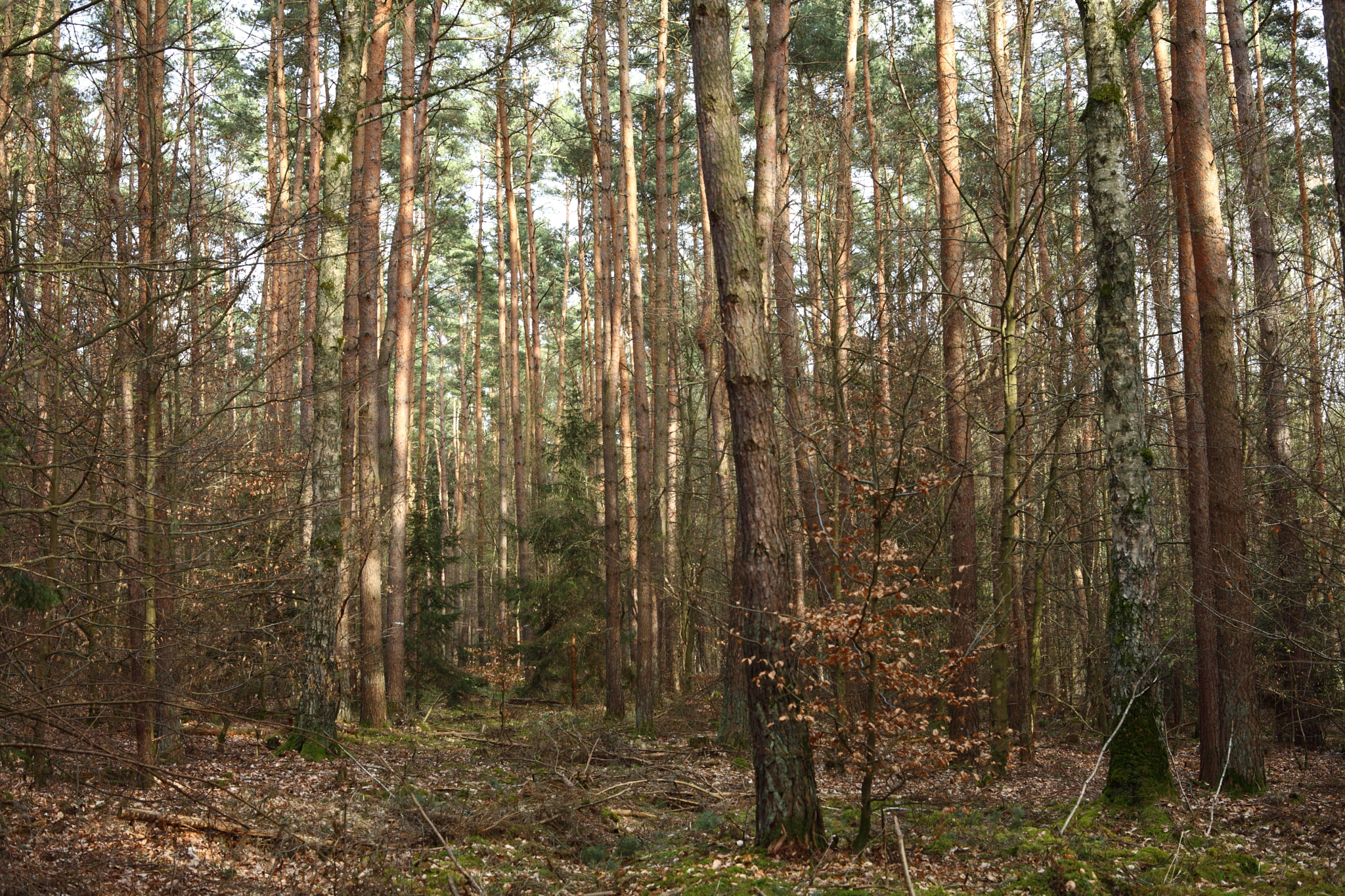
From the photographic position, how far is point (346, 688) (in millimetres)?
12805

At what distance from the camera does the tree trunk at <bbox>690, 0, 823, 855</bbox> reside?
5750 millimetres

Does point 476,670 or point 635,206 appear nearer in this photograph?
point 635,206

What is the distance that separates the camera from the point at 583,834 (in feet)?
23.4

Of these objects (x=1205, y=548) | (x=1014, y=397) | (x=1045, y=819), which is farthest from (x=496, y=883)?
(x=1205, y=548)

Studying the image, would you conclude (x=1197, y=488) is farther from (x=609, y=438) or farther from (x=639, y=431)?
(x=609, y=438)

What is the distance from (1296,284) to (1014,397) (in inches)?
431

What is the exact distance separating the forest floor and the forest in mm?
56

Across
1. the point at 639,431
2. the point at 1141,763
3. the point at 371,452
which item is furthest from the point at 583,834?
the point at 371,452

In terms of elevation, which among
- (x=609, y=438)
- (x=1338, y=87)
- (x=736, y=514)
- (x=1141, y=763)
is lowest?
(x=1141, y=763)

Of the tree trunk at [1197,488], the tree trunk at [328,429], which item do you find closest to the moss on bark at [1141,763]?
the tree trunk at [1197,488]

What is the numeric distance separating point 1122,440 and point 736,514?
198 inches

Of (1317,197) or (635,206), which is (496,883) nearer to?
(635,206)

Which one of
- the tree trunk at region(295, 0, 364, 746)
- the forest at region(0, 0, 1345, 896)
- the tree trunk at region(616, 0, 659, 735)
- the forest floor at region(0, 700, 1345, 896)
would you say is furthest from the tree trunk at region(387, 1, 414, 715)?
the forest floor at region(0, 700, 1345, 896)

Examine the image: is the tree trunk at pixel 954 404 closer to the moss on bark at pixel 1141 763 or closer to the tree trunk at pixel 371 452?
the moss on bark at pixel 1141 763
